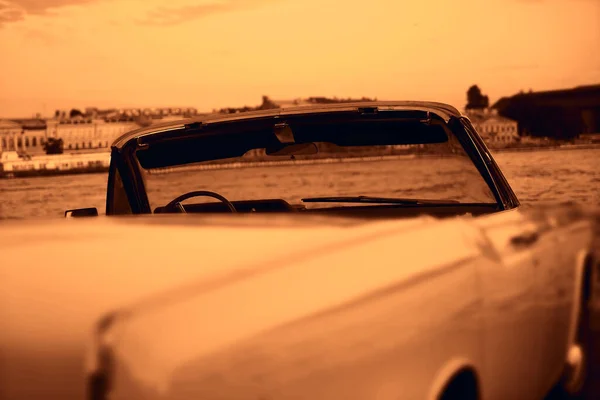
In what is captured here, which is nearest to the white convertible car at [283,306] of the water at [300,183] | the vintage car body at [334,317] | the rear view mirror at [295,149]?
the vintage car body at [334,317]

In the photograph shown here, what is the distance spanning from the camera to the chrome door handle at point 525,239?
2.32 meters

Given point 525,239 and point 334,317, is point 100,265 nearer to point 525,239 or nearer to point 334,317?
point 334,317

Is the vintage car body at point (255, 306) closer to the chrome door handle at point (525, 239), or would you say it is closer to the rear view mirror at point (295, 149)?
the chrome door handle at point (525, 239)

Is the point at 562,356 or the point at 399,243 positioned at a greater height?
the point at 399,243

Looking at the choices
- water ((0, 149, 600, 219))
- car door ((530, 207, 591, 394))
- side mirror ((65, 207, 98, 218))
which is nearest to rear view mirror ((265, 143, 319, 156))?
side mirror ((65, 207, 98, 218))

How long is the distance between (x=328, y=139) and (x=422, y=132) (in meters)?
0.39

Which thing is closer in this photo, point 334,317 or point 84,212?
point 334,317

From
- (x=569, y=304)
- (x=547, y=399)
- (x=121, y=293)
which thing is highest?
(x=121, y=293)

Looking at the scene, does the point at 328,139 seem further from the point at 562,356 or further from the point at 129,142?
the point at 562,356

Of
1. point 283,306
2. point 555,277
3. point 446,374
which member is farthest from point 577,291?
point 283,306

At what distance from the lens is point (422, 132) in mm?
3617

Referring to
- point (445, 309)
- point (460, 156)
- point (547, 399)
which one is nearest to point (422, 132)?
point (460, 156)

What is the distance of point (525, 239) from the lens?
2.42 metres

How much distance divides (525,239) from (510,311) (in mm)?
266
